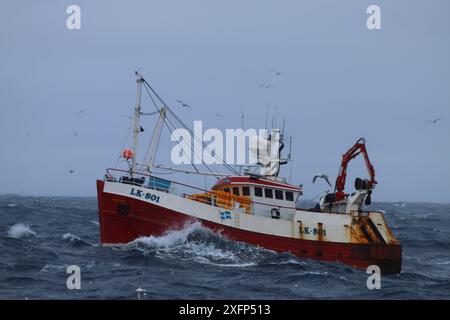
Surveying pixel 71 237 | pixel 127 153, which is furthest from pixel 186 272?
pixel 71 237

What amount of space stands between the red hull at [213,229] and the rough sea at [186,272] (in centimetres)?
46

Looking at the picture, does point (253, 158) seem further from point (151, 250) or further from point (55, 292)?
point (55, 292)

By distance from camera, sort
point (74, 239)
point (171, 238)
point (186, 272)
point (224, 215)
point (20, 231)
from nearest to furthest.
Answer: point (186, 272) → point (171, 238) → point (224, 215) → point (74, 239) → point (20, 231)

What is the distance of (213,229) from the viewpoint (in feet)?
95.3

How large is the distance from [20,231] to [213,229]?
13.8m

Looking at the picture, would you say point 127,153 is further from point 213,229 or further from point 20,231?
point 20,231

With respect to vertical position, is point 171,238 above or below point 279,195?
below

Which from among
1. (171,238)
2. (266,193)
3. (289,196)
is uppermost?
(266,193)

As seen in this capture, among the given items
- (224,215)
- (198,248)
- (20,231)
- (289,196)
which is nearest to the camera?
(198,248)

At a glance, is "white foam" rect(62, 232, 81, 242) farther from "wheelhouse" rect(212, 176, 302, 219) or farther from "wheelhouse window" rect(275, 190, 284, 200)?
"wheelhouse window" rect(275, 190, 284, 200)

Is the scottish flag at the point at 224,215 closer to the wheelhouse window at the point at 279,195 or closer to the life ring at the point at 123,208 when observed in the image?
the wheelhouse window at the point at 279,195

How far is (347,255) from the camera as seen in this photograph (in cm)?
2983

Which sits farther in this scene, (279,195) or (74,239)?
(74,239)

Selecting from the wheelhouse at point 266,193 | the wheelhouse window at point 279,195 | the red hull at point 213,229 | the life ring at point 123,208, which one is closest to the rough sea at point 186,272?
the red hull at point 213,229
